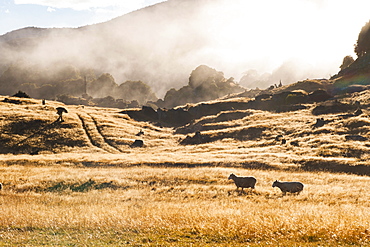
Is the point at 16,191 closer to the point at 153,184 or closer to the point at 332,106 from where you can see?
the point at 153,184

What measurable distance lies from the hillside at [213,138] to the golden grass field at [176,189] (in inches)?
12.4

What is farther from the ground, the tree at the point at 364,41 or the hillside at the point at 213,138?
the tree at the point at 364,41

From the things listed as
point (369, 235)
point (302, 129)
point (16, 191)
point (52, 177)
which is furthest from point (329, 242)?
point (302, 129)

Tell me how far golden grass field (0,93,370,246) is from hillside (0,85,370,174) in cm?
31

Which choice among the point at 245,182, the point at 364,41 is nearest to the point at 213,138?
the point at 245,182

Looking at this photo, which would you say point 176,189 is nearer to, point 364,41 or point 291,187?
point 291,187

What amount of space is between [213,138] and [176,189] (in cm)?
4492

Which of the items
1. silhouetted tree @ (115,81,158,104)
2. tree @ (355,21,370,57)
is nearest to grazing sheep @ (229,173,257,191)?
tree @ (355,21,370,57)

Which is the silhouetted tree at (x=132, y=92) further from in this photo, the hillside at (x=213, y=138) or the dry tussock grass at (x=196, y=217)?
the dry tussock grass at (x=196, y=217)

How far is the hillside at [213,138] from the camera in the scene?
4356cm

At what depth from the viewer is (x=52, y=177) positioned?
31.9 meters

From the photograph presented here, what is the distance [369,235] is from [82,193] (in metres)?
22.5

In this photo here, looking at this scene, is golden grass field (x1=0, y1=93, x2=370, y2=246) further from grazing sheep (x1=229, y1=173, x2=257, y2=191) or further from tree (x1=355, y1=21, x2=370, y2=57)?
tree (x1=355, y1=21, x2=370, y2=57)

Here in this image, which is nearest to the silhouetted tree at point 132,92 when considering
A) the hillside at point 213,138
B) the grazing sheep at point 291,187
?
the hillside at point 213,138
